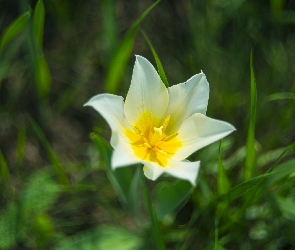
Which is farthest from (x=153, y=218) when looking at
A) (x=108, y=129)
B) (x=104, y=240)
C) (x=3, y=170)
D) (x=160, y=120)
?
(x=108, y=129)

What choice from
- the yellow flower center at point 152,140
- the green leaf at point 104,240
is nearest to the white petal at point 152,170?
the yellow flower center at point 152,140

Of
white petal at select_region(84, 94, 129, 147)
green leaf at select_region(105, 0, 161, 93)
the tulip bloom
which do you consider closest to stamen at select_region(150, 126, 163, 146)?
the tulip bloom

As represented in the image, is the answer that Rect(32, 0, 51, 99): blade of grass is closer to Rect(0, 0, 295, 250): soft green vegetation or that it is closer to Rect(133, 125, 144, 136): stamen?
Rect(0, 0, 295, 250): soft green vegetation

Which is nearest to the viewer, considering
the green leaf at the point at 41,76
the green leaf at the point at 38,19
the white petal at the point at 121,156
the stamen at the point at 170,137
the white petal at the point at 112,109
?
the white petal at the point at 121,156

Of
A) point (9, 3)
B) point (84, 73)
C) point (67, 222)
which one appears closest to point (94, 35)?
point (84, 73)

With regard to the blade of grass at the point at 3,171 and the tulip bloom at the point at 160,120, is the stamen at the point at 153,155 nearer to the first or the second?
the tulip bloom at the point at 160,120

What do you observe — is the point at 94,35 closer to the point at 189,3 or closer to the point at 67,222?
the point at 189,3
